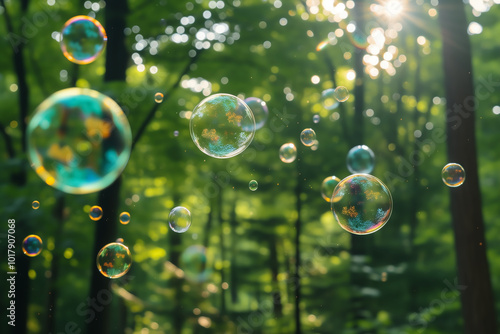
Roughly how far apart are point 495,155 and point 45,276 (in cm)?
1286

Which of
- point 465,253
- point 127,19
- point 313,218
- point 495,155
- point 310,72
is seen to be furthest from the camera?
point 313,218

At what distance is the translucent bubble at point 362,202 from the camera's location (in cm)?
501

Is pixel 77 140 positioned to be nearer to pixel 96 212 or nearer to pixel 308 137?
pixel 96 212

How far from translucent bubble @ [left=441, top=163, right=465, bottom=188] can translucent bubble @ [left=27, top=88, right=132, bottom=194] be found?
4.04 meters

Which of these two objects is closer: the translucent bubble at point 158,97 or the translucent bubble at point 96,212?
the translucent bubble at point 96,212

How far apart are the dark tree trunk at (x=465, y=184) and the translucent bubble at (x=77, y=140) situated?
4194 mm

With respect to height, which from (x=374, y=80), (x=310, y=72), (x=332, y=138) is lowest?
(x=332, y=138)

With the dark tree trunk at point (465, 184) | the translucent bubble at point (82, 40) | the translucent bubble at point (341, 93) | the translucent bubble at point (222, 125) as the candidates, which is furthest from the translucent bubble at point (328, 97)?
the translucent bubble at point (82, 40)

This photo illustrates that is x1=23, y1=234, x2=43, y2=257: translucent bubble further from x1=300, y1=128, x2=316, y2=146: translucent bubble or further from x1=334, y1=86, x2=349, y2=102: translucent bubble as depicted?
x1=334, y1=86, x2=349, y2=102: translucent bubble

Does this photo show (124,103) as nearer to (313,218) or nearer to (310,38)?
(310,38)

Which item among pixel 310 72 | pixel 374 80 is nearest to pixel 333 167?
pixel 310 72

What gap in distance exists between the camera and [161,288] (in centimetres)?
1070

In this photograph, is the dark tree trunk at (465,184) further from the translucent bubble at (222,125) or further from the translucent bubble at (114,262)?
the translucent bubble at (114,262)

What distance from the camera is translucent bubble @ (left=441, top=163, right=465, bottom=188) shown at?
577cm
